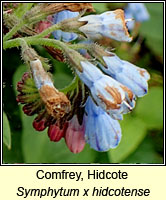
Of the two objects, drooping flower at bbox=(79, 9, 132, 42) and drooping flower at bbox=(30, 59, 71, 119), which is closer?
drooping flower at bbox=(30, 59, 71, 119)

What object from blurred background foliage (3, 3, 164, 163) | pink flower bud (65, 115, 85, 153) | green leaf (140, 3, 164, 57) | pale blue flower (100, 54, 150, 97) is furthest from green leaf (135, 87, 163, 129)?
pale blue flower (100, 54, 150, 97)

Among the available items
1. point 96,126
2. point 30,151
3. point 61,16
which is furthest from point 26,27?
point 30,151

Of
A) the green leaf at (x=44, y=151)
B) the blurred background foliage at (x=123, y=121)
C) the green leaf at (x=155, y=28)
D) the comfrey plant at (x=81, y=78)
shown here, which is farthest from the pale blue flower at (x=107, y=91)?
the green leaf at (x=155, y=28)

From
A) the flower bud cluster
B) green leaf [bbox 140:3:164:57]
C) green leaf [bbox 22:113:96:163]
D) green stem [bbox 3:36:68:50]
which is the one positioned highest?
green stem [bbox 3:36:68:50]

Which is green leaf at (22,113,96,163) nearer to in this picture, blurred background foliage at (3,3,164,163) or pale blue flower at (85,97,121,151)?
blurred background foliage at (3,3,164,163)

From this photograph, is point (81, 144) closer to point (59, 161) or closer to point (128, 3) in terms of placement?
point (59, 161)

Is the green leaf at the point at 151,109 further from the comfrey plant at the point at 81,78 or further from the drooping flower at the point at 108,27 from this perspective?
the drooping flower at the point at 108,27

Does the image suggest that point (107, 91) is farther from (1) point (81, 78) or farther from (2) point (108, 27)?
(2) point (108, 27)

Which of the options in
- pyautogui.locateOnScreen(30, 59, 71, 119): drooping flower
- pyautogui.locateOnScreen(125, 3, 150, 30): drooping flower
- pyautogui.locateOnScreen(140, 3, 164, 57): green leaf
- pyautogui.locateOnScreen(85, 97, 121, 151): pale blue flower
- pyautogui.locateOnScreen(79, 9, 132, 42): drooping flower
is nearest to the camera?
pyautogui.locateOnScreen(30, 59, 71, 119): drooping flower
